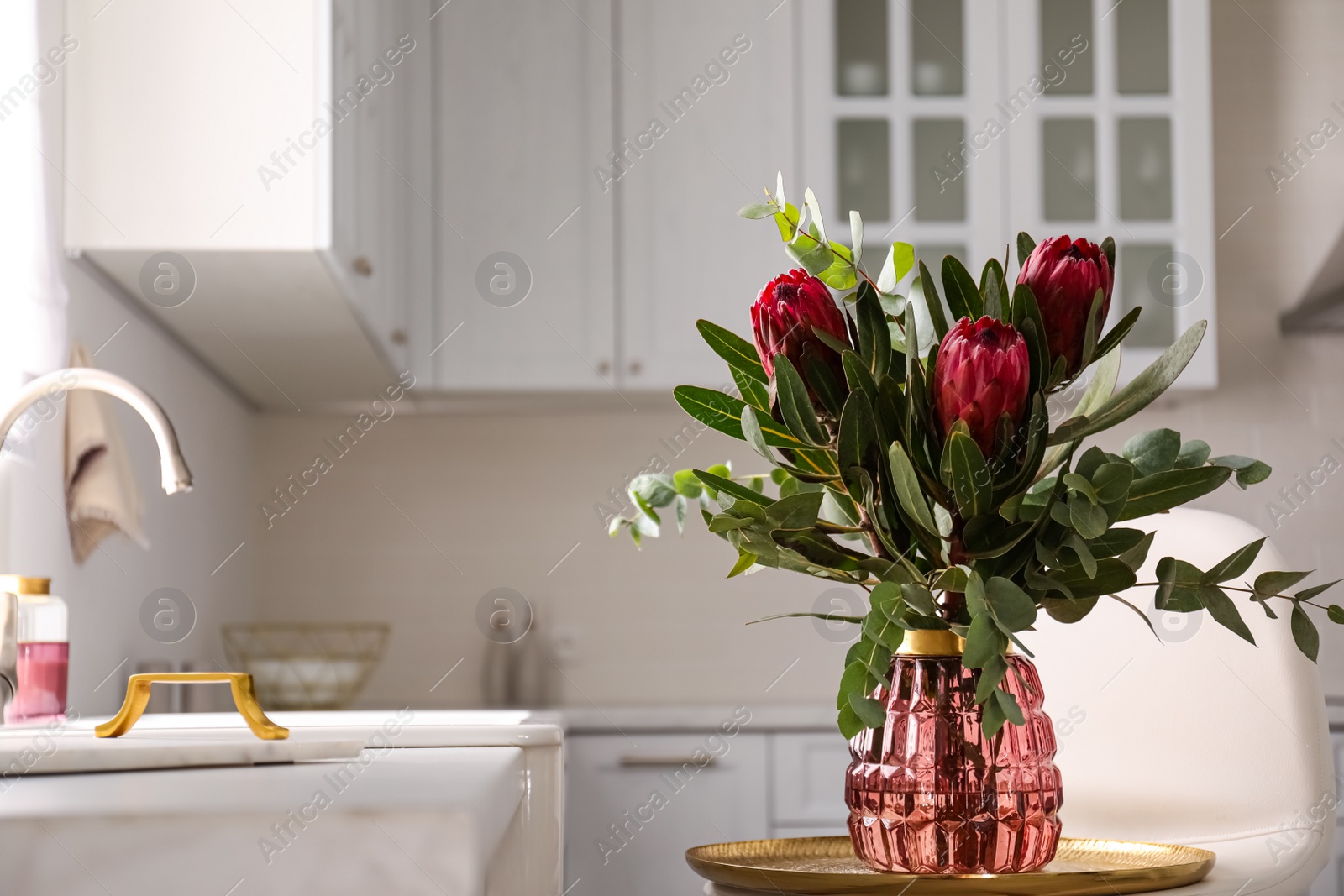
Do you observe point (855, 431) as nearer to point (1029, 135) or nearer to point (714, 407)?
point (714, 407)

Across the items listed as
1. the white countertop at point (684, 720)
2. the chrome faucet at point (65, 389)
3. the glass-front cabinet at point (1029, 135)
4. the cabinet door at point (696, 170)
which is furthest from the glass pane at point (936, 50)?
the chrome faucet at point (65, 389)

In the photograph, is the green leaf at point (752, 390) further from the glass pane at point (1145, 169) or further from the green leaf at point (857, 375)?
the glass pane at point (1145, 169)

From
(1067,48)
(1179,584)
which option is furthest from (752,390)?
(1067,48)

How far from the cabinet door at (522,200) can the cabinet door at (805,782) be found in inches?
32.0

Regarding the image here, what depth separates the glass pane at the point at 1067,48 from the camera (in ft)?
8.36

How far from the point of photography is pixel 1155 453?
1.87 ft

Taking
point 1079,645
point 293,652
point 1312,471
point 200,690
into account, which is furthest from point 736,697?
point 1079,645

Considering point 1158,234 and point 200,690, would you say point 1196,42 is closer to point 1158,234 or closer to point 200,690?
point 1158,234

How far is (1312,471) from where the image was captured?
112 inches

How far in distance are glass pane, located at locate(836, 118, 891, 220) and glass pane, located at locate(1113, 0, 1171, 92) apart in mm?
505

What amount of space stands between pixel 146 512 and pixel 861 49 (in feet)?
5.44

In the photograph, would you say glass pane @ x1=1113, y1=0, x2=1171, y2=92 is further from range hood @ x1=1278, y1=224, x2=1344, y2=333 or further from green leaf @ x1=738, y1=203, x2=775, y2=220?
green leaf @ x1=738, y1=203, x2=775, y2=220

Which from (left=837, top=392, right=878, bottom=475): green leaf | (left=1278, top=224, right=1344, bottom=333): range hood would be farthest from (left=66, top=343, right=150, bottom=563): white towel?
(left=1278, top=224, right=1344, bottom=333): range hood

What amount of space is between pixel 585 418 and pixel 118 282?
1.24m
